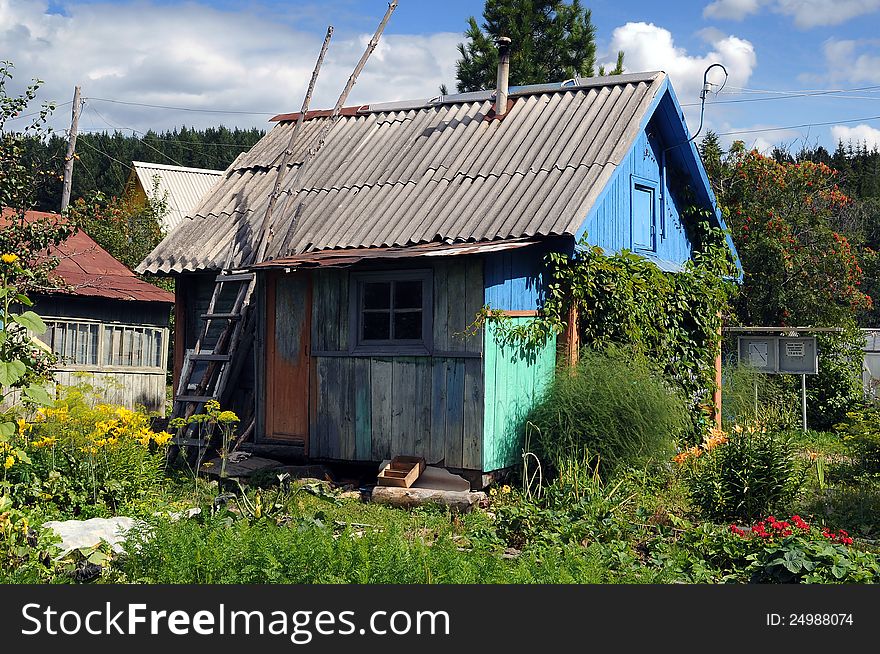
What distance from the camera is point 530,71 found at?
25078 mm

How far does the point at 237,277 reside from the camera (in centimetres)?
1200

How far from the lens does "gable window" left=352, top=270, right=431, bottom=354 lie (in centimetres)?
1034

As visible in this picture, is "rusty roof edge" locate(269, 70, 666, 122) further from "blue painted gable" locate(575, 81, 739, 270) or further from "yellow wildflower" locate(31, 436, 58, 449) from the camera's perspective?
"yellow wildflower" locate(31, 436, 58, 449)

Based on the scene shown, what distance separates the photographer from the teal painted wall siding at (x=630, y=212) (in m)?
11.8

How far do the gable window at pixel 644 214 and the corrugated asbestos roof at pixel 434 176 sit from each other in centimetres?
130

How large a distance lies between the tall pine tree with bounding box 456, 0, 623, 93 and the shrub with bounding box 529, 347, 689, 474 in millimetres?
16703

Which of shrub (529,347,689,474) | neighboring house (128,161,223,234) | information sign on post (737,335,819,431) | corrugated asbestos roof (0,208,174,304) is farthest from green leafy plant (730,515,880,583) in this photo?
neighboring house (128,161,223,234)

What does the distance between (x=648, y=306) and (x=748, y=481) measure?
13.2 feet

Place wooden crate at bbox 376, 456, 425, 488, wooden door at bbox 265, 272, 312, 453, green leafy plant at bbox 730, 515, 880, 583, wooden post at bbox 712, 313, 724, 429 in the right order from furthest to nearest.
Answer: wooden post at bbox 712, 313, 724, 429 < wooden door at bbox 265, 272, 312, 453 < wooden crate at bbox 376, 456, 425, 488 < green leafy plant at bbox 730, 515, 880, 583

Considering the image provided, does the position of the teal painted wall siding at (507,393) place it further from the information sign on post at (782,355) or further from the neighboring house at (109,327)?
the neighboring house at (109,327)

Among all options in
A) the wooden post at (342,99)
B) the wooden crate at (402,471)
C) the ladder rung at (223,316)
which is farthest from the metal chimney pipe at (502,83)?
the wooden crate at (402,471)

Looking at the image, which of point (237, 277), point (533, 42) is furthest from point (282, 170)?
point (533, 42)

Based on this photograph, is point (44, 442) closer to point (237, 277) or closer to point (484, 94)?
point (237, 277)

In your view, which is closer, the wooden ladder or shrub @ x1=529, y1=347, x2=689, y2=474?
shrub @ x1=529, y1=347, x2=689, y2=474
